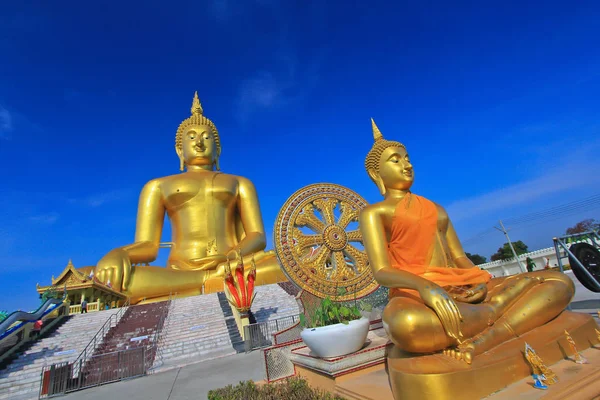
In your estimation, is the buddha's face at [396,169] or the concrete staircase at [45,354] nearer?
the buddha's face at [396,169]

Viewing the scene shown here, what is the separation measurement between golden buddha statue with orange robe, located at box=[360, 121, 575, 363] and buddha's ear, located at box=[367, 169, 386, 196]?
0.04 feet

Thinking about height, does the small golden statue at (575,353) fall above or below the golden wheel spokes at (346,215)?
below

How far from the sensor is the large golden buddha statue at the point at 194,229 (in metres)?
13.1

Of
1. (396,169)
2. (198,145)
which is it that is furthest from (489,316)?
(198,145)

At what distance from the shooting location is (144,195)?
14781 mm

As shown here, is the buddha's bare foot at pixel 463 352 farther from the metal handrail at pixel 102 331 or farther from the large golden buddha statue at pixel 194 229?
A: the large golden buddha statue at pixel 194 229

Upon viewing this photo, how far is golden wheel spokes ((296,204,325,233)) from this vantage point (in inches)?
233

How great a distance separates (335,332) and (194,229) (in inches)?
496

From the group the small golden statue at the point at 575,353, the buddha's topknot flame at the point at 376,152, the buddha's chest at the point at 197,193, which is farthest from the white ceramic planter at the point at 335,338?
the buddha's chest at the point at 197,193

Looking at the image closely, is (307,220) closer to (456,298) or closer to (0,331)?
(456,298)

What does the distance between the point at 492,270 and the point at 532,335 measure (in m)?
30.6

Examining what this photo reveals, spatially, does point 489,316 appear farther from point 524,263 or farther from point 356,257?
point 524,263

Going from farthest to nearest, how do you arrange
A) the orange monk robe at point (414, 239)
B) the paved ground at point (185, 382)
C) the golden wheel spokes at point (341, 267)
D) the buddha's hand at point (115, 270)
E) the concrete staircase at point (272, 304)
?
the buddha's hand at point (115, 270) < the concrete staircase at point (272, 304) < the golden wheel spokes at point (341, 267) < the paved ground at point (185, 382) < the orange monk robe at point (414, 239)

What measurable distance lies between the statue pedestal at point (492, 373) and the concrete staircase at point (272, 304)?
26.3 ft
